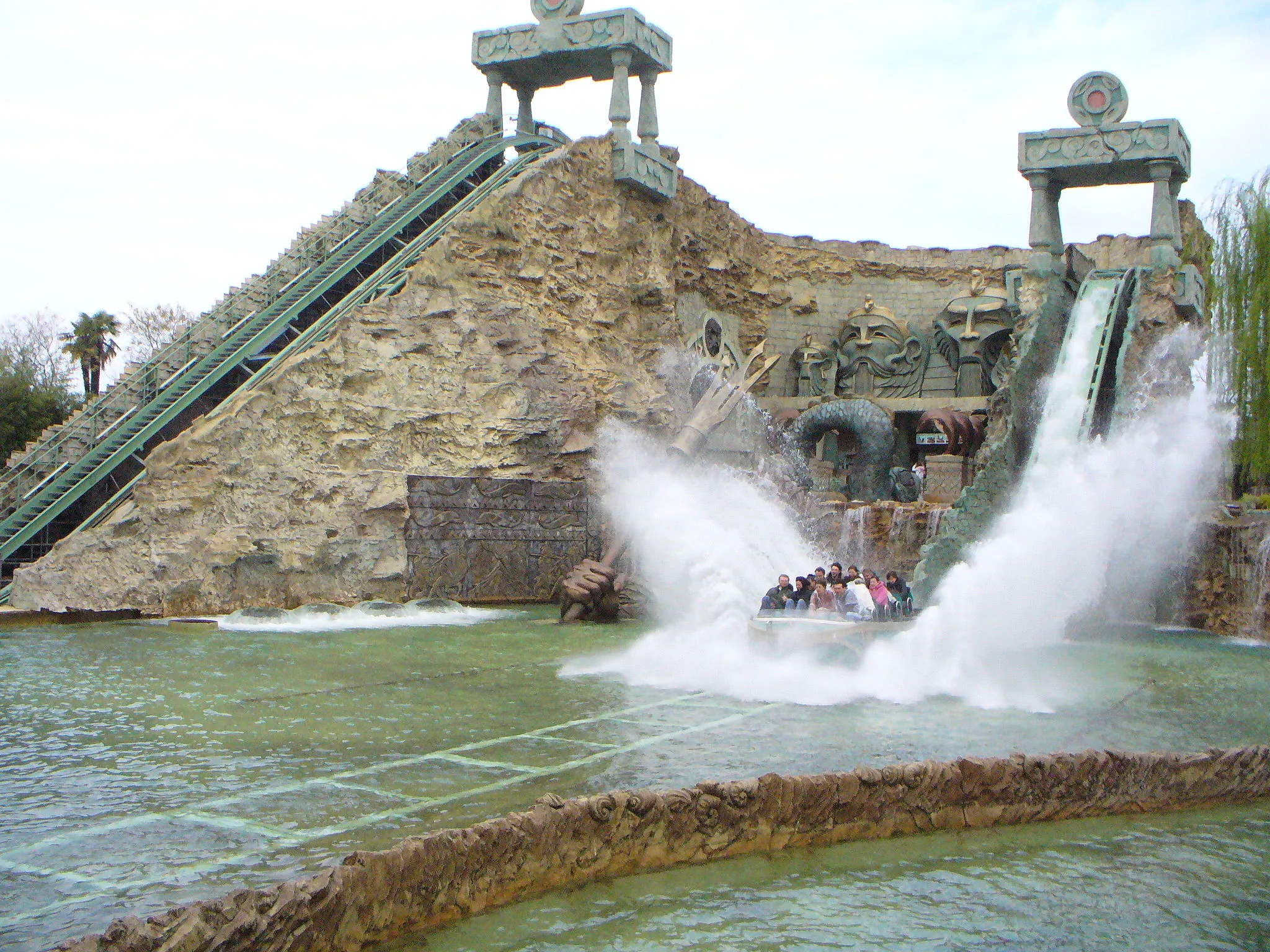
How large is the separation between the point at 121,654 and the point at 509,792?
7.73 meters

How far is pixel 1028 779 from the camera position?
22.7ft

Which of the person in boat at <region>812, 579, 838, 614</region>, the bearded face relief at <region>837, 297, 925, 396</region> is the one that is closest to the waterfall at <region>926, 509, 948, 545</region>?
the person in boat at <region>812, 579, 838, 614</region>

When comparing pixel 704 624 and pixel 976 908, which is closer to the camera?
pixel 976 908

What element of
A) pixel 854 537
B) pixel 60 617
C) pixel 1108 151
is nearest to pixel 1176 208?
pixel 1108 151

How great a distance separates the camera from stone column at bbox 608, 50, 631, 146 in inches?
994

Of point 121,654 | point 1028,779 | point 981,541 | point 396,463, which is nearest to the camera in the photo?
point 1028,779

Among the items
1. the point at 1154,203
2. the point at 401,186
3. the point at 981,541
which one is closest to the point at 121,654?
the point at 981,541

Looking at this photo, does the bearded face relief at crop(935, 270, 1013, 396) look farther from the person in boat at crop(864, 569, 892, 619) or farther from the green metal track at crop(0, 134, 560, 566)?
the person in boat at crop(864, 569, 892, 619)

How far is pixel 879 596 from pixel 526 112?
18.9 meters

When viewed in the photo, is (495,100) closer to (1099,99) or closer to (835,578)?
(1099,99)

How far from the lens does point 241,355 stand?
19.6 metres

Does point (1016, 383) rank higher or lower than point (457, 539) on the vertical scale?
higher

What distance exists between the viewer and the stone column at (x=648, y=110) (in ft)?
86.4

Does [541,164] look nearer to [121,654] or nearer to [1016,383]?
[1016,383]
